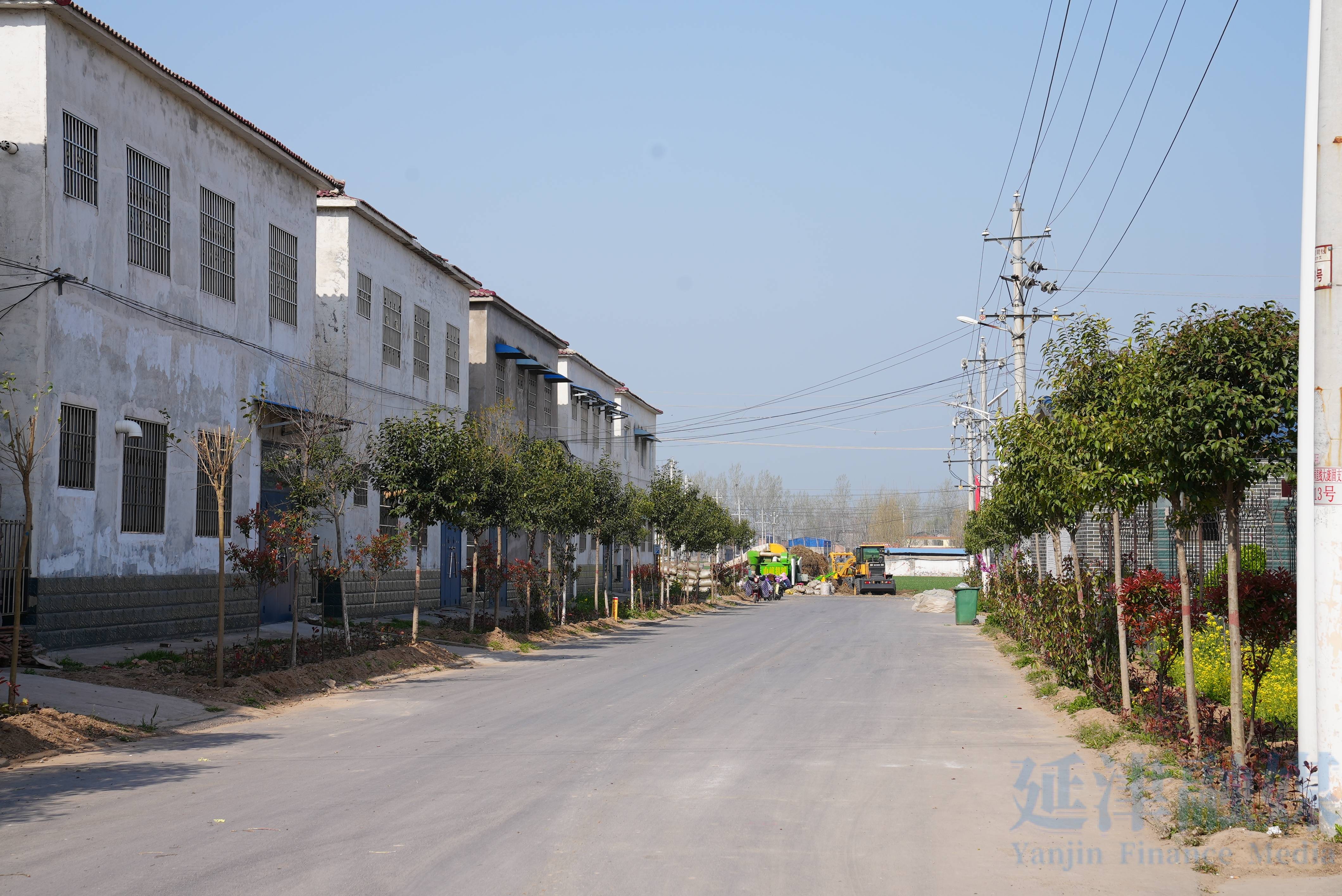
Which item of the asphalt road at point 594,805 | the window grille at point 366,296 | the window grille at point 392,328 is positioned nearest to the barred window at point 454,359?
the window grille at point 392,328

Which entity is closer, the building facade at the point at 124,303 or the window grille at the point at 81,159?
the building facade at the point at 124,303

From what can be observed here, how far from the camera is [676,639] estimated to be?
30281 mm

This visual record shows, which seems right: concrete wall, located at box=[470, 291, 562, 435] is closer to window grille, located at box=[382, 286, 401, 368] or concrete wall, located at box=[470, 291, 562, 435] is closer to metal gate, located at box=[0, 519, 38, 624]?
window grille, located at box=[382, 286, 401, 368]

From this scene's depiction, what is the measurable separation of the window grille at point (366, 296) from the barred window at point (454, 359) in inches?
222

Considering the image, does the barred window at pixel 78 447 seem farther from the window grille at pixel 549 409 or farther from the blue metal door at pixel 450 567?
the window grille at pixel 549 409

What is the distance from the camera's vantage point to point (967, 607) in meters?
38.4

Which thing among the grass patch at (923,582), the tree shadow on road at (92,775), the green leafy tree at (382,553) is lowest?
the grass patch at (923,582)

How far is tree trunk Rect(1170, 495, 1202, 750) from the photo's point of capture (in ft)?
33.4

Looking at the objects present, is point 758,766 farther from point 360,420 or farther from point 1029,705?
point 360,420

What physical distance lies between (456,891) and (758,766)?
182 inches

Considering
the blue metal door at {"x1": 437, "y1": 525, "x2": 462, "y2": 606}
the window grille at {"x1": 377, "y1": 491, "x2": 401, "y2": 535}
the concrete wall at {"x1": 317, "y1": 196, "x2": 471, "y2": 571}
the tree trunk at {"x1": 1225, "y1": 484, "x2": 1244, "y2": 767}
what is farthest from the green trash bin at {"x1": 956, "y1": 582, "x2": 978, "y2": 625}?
the tree trunk at {"x1": 1225, "y1": 484, "x2": 1244, "y2": 767}

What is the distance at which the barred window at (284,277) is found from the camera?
84.2 feet

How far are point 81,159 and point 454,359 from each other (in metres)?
18.8

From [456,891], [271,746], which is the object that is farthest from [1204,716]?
[271,746]
